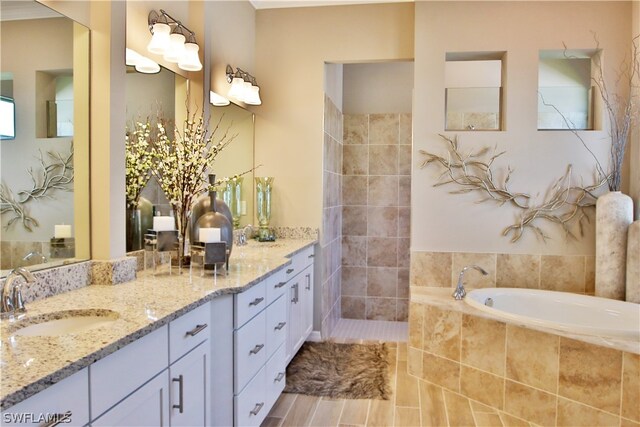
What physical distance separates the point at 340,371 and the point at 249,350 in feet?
4.48

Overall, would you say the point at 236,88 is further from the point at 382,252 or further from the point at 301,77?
the point at 382,252

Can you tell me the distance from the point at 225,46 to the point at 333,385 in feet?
8.28

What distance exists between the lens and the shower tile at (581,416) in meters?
2.40

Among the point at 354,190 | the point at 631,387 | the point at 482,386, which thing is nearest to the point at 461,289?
the point at 482,386

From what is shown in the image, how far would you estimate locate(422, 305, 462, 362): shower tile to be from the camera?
10.1 ft

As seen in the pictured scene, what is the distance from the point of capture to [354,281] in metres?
4.90

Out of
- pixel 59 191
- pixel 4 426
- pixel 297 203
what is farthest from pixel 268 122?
pixel 4 426

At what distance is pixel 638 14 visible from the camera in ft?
11.1

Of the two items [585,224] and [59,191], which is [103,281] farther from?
[585,224]

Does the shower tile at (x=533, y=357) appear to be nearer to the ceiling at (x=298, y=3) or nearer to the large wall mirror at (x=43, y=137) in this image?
the large wall mirror at (x=43, y=137)

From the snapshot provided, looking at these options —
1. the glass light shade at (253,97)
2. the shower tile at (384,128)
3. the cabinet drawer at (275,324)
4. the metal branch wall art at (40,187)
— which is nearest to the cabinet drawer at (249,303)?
the cabinet drawer at (275,324)

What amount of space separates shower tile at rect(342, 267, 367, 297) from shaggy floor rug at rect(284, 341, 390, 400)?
99 centimetres

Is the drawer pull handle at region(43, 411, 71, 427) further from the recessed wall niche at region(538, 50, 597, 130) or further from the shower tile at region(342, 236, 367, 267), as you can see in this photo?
the shower tile at region(342, 236, 367, 267)

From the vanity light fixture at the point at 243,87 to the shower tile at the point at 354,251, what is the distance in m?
1.81
